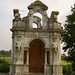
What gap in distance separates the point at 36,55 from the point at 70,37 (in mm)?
5166

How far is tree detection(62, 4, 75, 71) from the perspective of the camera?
800 inches

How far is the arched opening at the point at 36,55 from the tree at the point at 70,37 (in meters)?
3.67

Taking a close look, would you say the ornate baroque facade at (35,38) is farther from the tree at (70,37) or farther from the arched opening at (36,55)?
the tree at (70,37)

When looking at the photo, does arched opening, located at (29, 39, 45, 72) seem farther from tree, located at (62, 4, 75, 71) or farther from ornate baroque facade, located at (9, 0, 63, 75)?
tree, located at (62, 4, 75, 71)

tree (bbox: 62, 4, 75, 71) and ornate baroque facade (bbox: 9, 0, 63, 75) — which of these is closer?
ornate baroque facade (bbox: 9, 0, 63, 75)

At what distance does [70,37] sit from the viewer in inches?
824

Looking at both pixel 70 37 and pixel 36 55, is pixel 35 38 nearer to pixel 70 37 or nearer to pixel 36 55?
pixel 36 55

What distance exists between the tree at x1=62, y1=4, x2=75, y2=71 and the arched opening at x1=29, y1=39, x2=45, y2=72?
3.67 meters

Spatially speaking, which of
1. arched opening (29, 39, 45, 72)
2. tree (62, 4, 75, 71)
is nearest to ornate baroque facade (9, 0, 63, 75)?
arched opening (29, 39, 45, 72)

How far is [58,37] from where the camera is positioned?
677 inches

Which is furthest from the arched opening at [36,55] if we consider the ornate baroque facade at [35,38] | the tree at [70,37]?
the tree at [70,37]

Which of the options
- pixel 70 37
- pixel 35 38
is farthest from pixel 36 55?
pixel 70 37

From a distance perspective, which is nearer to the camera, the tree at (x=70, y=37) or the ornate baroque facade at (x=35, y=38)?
the ornate baroque facade at (x=35, y=38)

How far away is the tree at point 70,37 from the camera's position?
20328 mm
